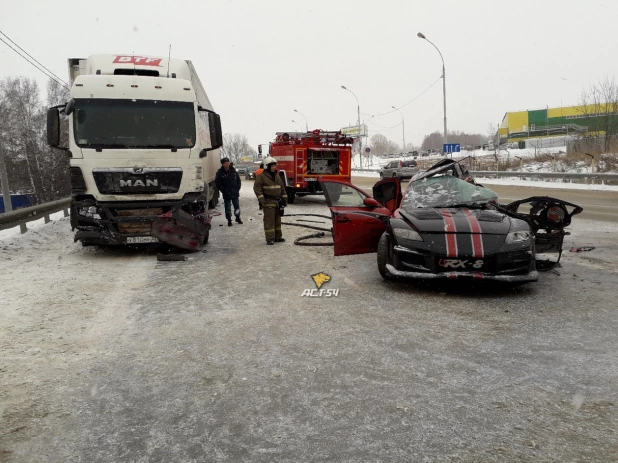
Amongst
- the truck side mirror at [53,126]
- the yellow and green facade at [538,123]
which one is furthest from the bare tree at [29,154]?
the yellow and green facade at [538,123]

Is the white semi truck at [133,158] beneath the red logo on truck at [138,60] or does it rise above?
beneath

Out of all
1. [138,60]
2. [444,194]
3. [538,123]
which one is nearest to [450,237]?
[444,194]

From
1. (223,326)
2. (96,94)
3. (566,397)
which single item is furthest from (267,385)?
(96,94)

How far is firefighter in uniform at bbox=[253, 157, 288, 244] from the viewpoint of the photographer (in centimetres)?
987

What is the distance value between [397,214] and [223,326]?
2909mm

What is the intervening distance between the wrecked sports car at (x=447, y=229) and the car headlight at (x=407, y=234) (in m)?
0.01

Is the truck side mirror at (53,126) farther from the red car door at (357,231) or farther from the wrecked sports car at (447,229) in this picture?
the red car door at (357,231)

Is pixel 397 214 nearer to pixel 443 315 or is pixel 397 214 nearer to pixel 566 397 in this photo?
pixel 443 315

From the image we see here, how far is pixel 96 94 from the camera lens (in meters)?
8.80

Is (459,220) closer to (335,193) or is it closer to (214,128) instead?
(335,193)

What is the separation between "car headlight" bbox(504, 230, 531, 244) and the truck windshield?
5.96m

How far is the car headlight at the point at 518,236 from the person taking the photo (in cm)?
563

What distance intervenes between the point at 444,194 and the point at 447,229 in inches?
51.8

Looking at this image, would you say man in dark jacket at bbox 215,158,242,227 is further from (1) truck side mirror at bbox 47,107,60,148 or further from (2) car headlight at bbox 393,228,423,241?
(2) car headlight at bbox 393,228,423,241
